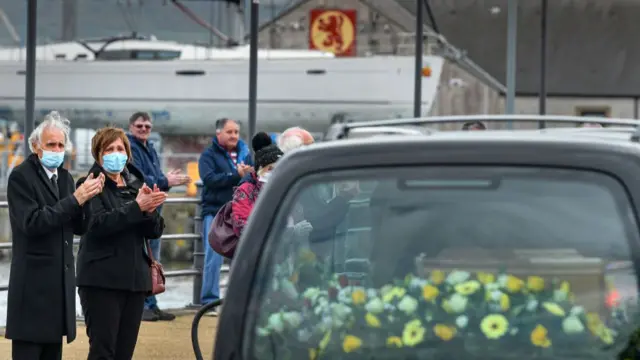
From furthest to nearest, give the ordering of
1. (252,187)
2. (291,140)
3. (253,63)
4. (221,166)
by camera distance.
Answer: (253,63)
(221,166)
(291,140)
(252,187)

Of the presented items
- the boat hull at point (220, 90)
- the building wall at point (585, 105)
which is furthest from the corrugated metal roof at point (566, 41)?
the boat hull at point (220, 90)

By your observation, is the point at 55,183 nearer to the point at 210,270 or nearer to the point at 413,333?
the point at 413,333

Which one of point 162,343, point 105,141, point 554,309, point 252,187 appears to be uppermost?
point 105,141

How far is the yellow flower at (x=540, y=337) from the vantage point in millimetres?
3458

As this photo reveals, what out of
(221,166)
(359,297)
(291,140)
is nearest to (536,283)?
(359,297)

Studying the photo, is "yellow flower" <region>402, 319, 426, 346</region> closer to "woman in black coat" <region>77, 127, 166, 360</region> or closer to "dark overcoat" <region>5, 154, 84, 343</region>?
"dark overcoat" <region>5, 154, 84, 343</region>

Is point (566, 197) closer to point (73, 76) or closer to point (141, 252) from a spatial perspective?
point (141, 252)

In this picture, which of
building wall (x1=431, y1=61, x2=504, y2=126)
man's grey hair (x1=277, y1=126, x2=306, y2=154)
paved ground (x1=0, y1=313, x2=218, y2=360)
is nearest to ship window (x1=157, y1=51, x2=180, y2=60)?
building wall (x1=431, y1=61, x2=504, y2=126)

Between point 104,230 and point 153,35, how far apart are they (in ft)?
109

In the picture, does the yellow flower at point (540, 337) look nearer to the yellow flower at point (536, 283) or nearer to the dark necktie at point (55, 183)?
the yellow flower at point (536, 283)

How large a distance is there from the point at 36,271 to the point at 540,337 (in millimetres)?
3999

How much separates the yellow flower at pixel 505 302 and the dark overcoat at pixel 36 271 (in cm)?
380

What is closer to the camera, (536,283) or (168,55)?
(536,283)

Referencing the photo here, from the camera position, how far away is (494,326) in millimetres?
3492
